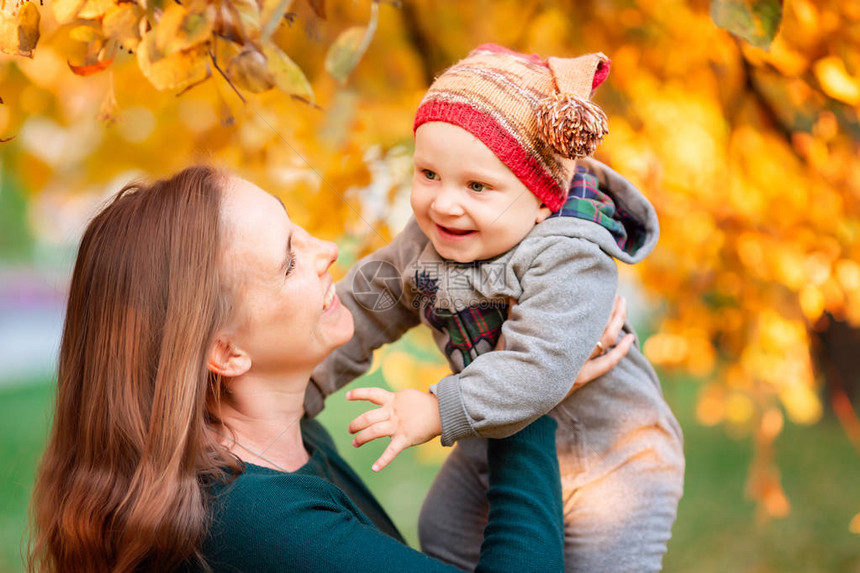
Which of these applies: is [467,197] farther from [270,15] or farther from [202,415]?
[202,415]

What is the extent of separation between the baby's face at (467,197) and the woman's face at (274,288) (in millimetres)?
224

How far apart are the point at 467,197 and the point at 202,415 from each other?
0.56m

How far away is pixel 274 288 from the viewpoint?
139 centimetres

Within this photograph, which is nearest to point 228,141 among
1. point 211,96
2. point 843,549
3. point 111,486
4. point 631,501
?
point 211,96

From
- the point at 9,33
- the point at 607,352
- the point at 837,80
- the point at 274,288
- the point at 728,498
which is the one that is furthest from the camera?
the point at 728,498

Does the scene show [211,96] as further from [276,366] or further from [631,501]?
[631,501]

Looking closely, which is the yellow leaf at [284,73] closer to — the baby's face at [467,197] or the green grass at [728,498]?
the baby's face at [467,197]

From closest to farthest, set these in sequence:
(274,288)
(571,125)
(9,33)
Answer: (9,33), (571,125), (274,288)

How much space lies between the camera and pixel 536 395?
4.37 ft

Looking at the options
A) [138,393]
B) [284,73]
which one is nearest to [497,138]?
[284,73]

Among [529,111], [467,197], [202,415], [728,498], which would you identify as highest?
[529,111]

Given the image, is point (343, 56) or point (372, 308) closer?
point (343, 56)

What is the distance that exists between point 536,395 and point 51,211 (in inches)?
101

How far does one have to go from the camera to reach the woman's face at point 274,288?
4.51 feet
